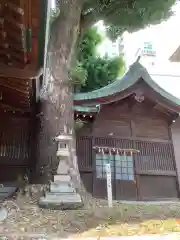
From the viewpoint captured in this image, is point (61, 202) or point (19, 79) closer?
point (61, 202)

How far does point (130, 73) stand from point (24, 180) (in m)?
5.21

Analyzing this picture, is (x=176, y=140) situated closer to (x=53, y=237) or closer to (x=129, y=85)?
(x=129, y=85)

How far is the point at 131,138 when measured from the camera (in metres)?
10.8

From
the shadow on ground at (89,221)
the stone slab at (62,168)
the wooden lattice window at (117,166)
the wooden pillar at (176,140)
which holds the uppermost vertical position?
the wooden pillar at (176,140)

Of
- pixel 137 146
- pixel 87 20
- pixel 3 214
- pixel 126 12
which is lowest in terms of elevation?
pixel 3 214

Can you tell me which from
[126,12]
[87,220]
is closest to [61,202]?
[87,220]

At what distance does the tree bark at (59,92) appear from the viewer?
24.1ft

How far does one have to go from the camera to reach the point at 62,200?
20.0 ft

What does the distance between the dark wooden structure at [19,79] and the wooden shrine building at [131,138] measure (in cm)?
171

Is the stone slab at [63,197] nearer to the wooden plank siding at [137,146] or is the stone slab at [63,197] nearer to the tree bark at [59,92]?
the tree bark at [59,92]

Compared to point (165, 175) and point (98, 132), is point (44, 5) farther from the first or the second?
point (165, 175)

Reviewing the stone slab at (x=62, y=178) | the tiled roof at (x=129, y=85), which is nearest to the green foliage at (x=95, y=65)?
the tiled roof at (x=129, y=85)

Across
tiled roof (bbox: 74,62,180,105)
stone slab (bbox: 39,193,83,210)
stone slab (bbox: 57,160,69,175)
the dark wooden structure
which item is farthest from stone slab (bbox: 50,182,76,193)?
tiled roof (bbox: 74,62,180,105)

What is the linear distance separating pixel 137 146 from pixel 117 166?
3.40ft
